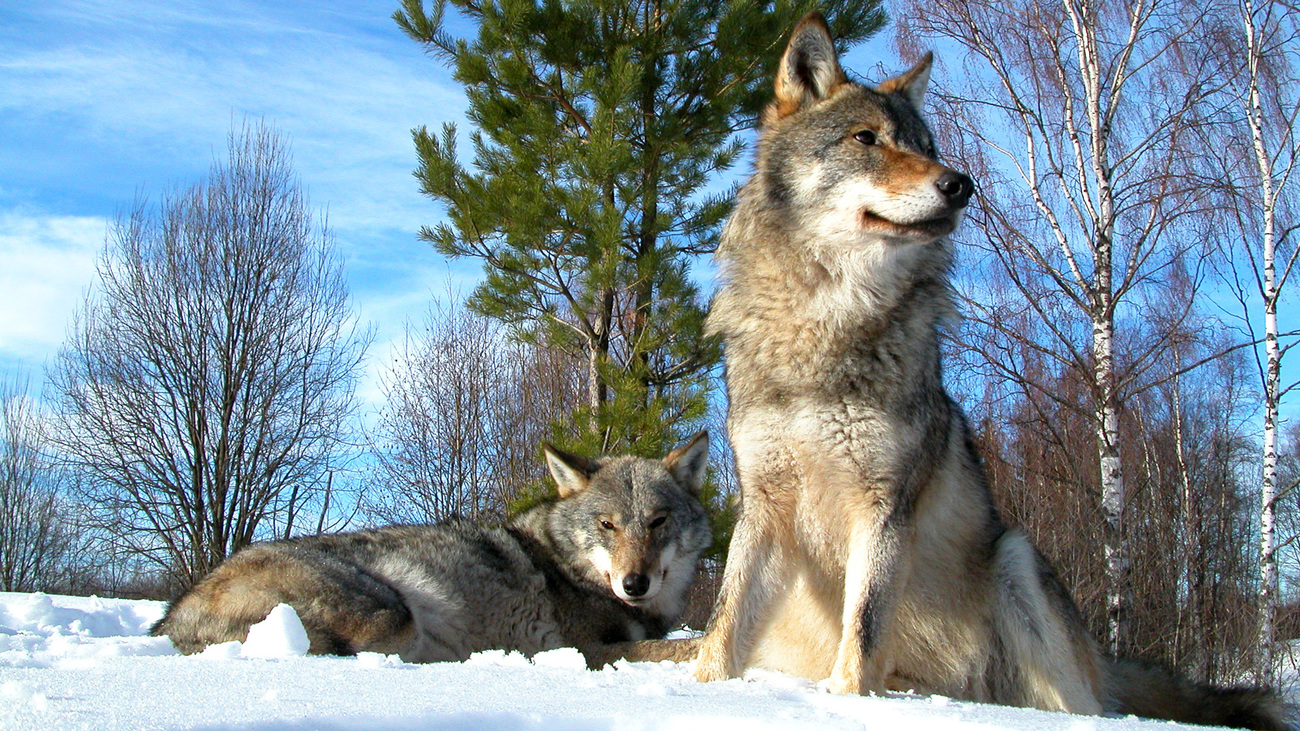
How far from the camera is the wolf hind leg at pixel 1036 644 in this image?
308 cm

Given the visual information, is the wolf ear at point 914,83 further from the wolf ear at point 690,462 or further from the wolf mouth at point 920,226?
the wolf ear at point 690,462

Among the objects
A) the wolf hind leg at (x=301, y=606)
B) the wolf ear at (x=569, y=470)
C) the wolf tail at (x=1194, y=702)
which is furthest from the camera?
the wolf ear at (x=569, y=470)

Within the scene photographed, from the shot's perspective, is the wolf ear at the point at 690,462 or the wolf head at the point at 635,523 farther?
the wolf ear at the point at 690,462

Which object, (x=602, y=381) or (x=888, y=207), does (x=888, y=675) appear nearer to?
(x=888, y=207)

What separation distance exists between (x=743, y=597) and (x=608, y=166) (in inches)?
259

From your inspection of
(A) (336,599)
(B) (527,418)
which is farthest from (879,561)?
(B) (527,418)

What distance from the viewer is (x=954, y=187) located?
283 centimetres

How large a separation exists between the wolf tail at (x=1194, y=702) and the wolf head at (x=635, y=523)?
7.99 ft

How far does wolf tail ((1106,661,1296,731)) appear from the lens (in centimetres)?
352

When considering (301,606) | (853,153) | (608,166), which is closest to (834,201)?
(853,153)

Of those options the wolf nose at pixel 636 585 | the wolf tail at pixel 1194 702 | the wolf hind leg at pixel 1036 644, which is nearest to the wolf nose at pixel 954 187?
the wolf hind leg at pixel 1036 644

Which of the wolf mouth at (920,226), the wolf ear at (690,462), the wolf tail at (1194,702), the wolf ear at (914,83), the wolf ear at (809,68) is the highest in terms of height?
the wolf ear at (914,83)

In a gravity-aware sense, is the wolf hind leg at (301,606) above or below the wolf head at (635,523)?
below

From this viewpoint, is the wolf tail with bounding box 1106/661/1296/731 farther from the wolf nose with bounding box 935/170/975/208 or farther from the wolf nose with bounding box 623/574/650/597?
the wolf nose with bounding box 623/574/650/597
